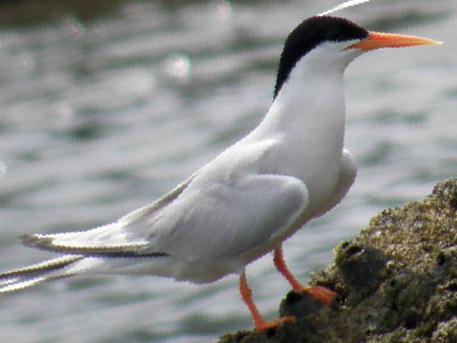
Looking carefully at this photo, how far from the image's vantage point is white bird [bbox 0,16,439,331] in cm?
727

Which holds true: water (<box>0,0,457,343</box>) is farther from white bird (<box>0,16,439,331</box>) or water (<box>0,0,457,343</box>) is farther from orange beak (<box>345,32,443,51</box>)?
orange beak (<box>345,32,443,51</box>)

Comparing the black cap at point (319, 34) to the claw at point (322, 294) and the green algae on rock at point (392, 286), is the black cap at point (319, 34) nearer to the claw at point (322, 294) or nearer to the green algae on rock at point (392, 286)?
the green algae on rock at point (392, 286)

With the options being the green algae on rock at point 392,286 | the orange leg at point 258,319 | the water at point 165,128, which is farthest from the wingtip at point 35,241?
the water at point 165,128

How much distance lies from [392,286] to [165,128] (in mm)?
11881

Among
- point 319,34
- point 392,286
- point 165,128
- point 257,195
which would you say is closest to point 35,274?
point 257,195

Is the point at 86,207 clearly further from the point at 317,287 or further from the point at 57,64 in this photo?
the point at 317,287

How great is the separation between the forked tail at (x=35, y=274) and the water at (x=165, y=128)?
5.56m

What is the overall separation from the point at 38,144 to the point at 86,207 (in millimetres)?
2257

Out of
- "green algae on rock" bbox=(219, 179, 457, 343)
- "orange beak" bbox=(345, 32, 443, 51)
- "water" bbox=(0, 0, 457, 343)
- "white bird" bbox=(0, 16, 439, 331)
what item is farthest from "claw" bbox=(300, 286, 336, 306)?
"water" bbox=(0, 0, 457, 343)

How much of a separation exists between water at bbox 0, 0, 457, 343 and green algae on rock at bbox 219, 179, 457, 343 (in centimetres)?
599

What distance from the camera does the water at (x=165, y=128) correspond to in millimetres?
14219

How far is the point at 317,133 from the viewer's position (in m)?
7.28

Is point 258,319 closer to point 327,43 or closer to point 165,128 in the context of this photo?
point 327,43

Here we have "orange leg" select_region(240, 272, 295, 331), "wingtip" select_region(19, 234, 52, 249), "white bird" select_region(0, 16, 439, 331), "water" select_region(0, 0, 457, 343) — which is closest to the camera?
"orange leg" select_region(240, 272, 295, 331)
